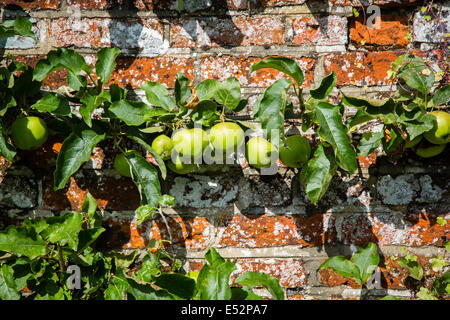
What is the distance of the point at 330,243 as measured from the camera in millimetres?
1083

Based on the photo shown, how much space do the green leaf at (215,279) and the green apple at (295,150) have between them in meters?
0.30

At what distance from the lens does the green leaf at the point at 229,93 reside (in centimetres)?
98

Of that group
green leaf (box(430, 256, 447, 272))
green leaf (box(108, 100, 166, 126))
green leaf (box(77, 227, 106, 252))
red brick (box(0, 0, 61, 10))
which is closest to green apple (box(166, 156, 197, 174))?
green leaf (box(108, 100, 166, 126))

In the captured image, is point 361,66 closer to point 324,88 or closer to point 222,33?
point 324,88

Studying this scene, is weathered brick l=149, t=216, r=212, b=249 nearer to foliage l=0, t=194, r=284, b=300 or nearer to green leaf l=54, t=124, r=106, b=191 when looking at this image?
foliage l=0, t=194, r=284, b=300

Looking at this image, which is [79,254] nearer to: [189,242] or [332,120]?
[189,242]

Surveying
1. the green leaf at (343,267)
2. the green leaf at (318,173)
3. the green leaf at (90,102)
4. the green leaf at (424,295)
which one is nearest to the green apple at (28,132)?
the green leaf at (90,102)

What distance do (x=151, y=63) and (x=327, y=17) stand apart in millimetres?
494

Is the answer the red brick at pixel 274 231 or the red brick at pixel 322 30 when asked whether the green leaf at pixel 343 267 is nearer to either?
the red brick at pixel 274 231

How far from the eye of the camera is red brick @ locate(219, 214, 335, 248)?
1083mm

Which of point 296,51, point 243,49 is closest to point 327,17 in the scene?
point 296,51

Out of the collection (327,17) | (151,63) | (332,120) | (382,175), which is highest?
(327,17)

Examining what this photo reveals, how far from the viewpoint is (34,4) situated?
3.53 ft

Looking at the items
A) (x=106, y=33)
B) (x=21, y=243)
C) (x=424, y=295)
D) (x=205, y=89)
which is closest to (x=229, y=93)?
(x=205, y=89)
